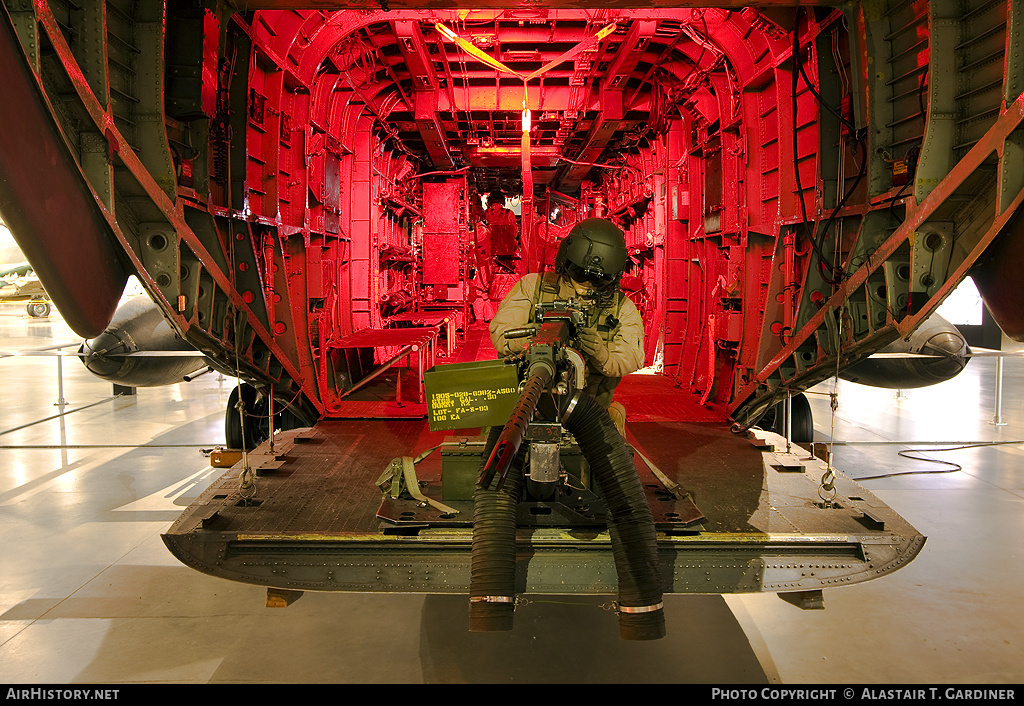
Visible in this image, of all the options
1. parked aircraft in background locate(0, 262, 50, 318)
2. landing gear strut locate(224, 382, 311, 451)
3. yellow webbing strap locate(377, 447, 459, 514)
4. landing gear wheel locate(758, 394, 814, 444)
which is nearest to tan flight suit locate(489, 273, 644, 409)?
yellow webbing strap locate(377, 447, 459, 514)

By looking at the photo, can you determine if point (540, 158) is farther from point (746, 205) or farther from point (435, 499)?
point (435, 499)

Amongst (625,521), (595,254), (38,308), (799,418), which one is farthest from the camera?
(38,308)

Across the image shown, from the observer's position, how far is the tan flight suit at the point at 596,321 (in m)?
3.73

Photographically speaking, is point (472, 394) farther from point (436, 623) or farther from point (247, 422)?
point (247, 422)

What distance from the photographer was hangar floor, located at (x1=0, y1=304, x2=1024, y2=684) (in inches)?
133

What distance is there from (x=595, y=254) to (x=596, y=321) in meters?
0.42

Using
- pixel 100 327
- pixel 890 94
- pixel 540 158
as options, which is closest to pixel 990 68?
pixel 890 94

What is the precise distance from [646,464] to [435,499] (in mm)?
1590

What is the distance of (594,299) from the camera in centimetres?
384

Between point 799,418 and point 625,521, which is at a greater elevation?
point 625,521

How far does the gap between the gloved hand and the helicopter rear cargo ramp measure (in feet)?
2.76

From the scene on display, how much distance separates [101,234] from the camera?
360cm

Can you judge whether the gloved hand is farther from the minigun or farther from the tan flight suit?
the minigun

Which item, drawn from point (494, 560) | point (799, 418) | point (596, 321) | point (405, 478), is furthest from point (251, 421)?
point (799, 418)
